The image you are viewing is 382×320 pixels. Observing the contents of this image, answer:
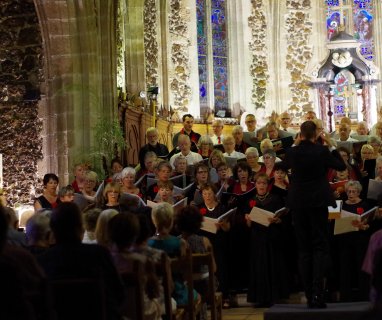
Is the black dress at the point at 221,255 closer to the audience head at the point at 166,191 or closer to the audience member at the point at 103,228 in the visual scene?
the audience head at the point at 166,191

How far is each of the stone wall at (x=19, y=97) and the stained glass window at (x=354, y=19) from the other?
9.43 metres

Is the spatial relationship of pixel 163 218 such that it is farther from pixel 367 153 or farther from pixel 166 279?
pixel 367 153

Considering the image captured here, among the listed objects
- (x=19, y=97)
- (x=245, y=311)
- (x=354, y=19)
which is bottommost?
(x=245, y=311)

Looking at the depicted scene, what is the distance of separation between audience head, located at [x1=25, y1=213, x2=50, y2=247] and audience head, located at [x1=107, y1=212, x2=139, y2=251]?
0.47 meters

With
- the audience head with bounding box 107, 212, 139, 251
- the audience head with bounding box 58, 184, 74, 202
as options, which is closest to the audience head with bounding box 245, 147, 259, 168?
the audience head with bounding box 58, 184, 74, 202

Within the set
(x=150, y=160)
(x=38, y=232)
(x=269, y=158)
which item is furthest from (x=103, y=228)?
(x=150, y=160)

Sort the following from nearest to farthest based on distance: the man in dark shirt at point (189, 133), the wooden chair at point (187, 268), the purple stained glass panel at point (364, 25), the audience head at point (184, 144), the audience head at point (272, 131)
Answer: the wooden chair at point (187, 268)
the audience head at point (184, 144)
the audience head at point (272, 131)
the man in dark shirt at point (189, 133)
the purple stained glass panel at point (364, 25)

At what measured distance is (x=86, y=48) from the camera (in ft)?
43.1

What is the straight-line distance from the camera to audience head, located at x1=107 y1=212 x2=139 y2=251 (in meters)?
5.80

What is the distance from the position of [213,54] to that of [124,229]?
49.1 ft

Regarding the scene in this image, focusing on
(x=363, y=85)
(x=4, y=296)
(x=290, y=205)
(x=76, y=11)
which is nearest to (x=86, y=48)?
(x=76, y=11)

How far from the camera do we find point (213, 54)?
2053cm

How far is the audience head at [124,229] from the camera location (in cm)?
580

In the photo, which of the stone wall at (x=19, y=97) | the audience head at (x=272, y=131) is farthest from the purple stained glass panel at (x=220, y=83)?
the audience head at (x=272, y=131)
